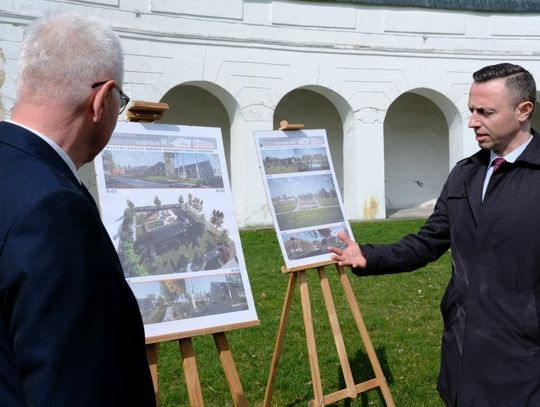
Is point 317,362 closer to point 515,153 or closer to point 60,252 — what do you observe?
point 515,153

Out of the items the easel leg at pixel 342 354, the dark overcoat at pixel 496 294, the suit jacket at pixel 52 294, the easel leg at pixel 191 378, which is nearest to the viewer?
the suit jacket at pixel 52 294

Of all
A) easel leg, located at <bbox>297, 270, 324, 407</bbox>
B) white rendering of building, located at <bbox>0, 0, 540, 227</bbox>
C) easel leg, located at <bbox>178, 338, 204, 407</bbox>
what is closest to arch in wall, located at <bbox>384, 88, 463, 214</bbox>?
white rendering of building, located at <bbox>0, 0, 540, 227</bbox>

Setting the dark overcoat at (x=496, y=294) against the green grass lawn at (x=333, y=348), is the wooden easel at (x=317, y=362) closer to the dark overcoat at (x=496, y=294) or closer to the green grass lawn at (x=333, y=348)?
the green grass lawn at (x=333, y=348)

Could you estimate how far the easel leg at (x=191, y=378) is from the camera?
8.86 ft

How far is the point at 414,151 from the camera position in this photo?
51.8ft

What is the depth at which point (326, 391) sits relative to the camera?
4.14 meters

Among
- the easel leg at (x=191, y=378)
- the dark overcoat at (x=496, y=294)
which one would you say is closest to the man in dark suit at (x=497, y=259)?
the dark overcoat at (x=496, y=294)

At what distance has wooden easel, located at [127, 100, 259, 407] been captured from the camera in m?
2.72

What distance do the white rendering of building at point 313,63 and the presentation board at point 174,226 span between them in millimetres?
8033

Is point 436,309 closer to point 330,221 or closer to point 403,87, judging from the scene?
point 330,221

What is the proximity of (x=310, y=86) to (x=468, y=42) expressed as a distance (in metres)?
3.98

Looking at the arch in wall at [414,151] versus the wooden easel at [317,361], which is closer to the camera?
the wooden easel at [317,361]

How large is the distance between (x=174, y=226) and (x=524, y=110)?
1718 mm

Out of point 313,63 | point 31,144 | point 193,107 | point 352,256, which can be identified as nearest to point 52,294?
point 31,144
